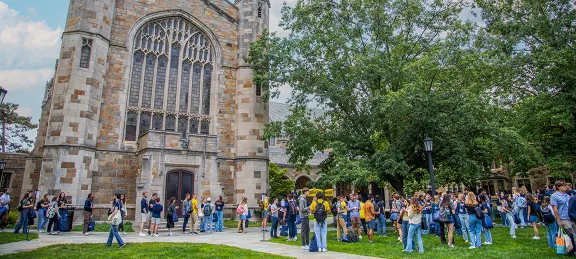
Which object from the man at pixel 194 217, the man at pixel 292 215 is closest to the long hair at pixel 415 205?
the man at pixel 292 215

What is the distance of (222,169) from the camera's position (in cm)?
2084

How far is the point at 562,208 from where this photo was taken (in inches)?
305

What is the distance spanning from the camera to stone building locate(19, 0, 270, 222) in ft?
56.1

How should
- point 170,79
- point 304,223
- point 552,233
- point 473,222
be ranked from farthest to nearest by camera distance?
point 170,79 → point 304,223 → point 473,222 → point 552,233

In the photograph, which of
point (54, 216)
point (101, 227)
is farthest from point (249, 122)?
point (54, 216)

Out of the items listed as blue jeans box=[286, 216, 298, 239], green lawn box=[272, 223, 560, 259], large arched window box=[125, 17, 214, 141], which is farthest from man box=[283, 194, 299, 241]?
large arched window box=[125, 17, 214, 141]

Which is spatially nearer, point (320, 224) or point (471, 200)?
point (320, 224)

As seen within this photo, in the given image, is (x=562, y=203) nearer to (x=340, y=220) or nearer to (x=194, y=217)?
(x=340, y=220)

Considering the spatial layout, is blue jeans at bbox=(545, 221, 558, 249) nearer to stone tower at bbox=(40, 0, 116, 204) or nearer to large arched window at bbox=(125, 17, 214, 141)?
large arched window at bbox=(125, 17, 214, 141)

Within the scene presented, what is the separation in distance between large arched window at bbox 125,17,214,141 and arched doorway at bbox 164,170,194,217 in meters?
3.22

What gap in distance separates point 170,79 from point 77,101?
5177 mm

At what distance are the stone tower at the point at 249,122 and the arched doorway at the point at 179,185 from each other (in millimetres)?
3216

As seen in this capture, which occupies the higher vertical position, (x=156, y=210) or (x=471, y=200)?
(x=471, y=200)

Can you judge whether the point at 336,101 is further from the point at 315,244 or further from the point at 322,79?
the point at 315,244
